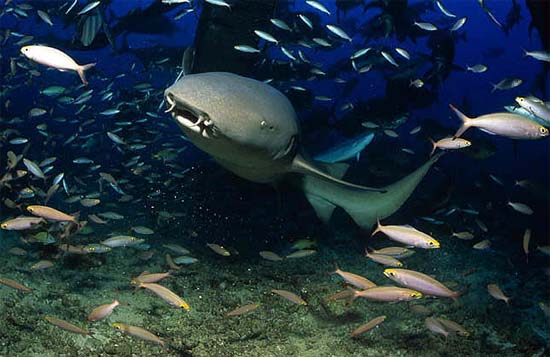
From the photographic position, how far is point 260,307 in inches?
211

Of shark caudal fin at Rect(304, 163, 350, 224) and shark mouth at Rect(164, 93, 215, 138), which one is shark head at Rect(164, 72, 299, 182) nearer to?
shark mouth at Rect(164, 93, 215, 138)

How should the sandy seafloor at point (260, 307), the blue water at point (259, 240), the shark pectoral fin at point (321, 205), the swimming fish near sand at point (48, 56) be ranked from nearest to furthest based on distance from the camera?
the sandy seafloor at point (260, 307) < the swimming fish near sand at point (48, 56) < the blue water at point (259, 240) < the shark pectoral fin at point (321, 205)

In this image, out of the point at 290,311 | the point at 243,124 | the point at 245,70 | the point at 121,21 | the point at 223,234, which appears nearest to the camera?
the point at 243,124

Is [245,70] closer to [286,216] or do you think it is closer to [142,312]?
[286,216]

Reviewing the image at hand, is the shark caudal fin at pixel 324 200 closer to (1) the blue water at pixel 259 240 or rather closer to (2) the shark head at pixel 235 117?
(1) the blue water at pixel 259 240

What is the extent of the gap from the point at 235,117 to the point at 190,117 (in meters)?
0.38

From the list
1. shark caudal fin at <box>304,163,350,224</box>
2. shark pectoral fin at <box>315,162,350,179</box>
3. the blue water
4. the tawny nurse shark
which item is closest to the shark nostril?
the tawny nurse shark

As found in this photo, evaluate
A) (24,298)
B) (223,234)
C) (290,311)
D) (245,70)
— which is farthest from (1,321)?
(245,70)

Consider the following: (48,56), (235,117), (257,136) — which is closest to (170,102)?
(235,117)

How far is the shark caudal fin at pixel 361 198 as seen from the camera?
499 cm

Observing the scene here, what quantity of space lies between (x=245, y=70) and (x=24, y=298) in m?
5.58

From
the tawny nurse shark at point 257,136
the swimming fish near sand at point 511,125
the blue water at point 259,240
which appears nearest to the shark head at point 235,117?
the tawny nurse shark at point 257,136

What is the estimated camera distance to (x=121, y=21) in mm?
11227

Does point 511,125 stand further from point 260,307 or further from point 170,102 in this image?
point 260,307
